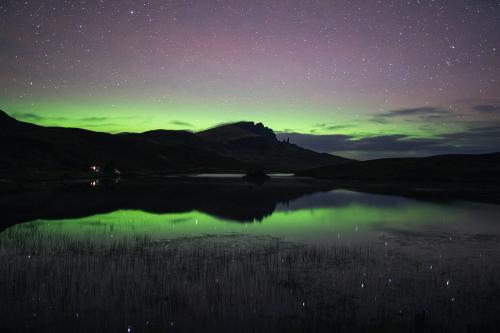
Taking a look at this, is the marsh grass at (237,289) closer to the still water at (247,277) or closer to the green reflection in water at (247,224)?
the still water at (247,277)

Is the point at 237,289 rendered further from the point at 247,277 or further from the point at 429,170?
the point at 429,170

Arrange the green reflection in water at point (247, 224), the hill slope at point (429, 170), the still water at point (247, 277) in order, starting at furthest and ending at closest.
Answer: the hill slope at point (429, 170) → the green reflection in water at point (247, 224) → the still water at point (247, 277)

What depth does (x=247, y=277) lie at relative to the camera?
71.5 feet

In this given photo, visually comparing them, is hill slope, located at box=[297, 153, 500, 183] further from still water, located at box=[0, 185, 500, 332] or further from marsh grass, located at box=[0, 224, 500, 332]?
marsh grass, located at box=[0, 224, 500, 332]

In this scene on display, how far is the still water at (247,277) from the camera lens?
15617 millimetres

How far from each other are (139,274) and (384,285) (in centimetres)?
1259

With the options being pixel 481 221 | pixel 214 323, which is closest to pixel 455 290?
pixel 214 323

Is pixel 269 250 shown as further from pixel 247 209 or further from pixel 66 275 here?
pixel 247 209

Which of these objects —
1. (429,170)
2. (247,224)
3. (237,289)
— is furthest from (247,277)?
(429,170)

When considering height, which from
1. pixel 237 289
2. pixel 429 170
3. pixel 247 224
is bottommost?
pixel 237 289

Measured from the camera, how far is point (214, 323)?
15320mm

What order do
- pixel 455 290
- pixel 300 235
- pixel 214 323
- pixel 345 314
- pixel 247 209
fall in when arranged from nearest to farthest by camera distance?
pixel 214 323 → pixel 345 314 → pixel 455 290 → pixel 300 235 → pixel 247 209

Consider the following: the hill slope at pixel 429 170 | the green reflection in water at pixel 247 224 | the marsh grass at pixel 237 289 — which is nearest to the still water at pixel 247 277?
the marsh grass at pixel 237 289

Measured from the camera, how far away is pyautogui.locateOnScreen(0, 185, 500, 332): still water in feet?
51.2
